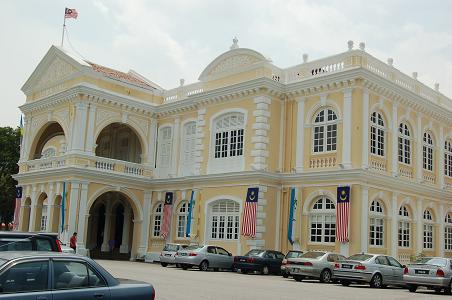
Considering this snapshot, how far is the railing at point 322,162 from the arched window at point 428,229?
6901mm

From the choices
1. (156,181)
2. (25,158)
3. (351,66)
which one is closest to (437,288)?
(351,66)

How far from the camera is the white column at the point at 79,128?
104 feet

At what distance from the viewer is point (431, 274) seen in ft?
60.0

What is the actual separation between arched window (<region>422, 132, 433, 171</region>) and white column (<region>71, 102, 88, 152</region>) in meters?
18.4

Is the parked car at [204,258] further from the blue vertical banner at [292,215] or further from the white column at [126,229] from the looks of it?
the white column at [126,229]

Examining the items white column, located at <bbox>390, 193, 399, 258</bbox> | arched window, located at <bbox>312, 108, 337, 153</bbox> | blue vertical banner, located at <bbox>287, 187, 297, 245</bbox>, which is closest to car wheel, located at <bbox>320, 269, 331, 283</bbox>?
blue vertical banner, located at <bbox>287, 187, 297, 245</bbox>

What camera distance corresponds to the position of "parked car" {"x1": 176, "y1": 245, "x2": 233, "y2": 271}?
2525 cm

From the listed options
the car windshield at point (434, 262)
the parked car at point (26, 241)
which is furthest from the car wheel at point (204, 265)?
the parked car at point (26, 241)

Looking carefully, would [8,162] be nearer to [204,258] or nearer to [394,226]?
[204,258]

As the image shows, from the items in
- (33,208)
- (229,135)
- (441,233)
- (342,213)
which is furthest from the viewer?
(33,208)

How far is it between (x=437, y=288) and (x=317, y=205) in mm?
9114

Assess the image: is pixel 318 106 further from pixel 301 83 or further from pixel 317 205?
pixel 317 205

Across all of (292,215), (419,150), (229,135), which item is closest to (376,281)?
(292,215)

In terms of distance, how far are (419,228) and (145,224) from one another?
15468 mm
